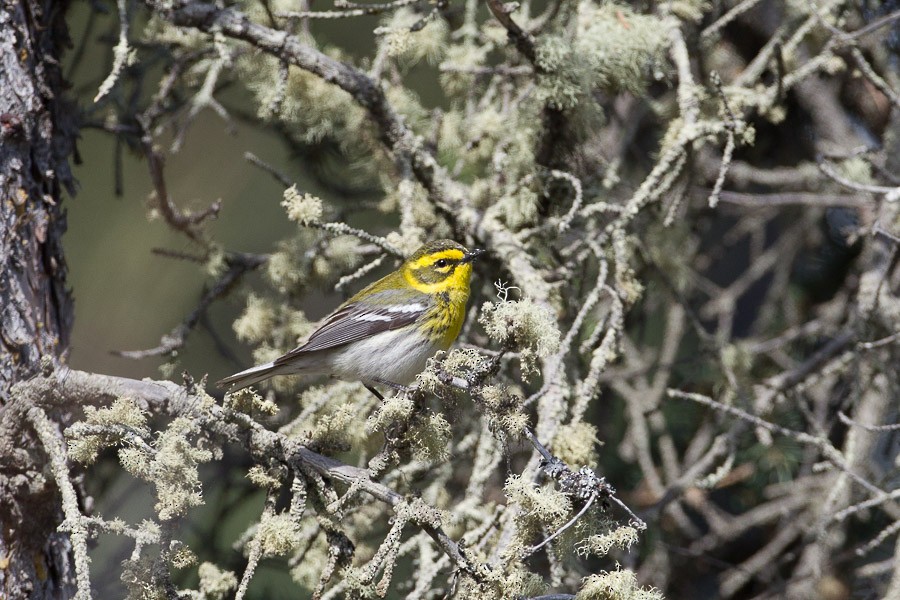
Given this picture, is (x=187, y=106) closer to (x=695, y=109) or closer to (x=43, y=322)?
(x=43, y=322)

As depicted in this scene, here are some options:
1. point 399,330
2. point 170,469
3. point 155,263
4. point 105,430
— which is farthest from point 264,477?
point 155,263

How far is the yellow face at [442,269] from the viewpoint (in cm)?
328

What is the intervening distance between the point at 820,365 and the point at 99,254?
3629 mm

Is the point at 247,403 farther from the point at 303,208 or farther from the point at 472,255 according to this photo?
the point at 472,255

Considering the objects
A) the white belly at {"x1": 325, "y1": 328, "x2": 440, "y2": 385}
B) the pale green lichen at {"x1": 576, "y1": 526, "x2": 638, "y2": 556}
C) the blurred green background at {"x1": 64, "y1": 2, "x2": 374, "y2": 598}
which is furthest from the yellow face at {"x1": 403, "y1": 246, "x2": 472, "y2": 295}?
the pale green lichen at {"x1": 576, "y1": 526, "x2": 638, "y2": 556}

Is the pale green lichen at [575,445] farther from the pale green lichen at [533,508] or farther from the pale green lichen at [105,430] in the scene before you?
the pale green lichen at [105,430]

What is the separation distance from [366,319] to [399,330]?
158 mm

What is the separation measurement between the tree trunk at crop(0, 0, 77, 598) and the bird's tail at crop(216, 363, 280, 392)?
55 centimetres

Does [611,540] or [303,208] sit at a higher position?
[303,208]

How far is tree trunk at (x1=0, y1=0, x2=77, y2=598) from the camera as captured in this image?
2.42 metres

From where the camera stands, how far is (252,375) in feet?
10.3

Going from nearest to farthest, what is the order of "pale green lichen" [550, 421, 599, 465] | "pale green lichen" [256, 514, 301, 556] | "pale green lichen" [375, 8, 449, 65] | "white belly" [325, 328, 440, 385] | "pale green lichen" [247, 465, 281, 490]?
"pale green lichen" [256, 514, 301, 556], "pale green lichen" [247, 465, 281, 490], "pale green lichen" [550, 421, 599, 465], "white belly" [325, 328, 440, 385], "pale green lichen" [375, 8, 449, 65]

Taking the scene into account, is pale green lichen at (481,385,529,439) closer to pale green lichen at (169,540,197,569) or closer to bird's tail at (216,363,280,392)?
pale green lichen at (169,540,197,569)

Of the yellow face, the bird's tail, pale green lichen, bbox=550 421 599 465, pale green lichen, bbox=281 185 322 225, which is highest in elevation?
pale green lichen, bbox=281 185 322 225
